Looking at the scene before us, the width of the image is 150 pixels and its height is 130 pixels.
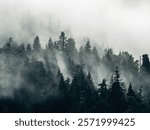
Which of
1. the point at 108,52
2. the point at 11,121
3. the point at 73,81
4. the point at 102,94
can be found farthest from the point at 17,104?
the point at 11,121

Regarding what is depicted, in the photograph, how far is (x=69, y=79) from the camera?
4994 centimetres

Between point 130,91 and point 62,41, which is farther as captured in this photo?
point 62,41

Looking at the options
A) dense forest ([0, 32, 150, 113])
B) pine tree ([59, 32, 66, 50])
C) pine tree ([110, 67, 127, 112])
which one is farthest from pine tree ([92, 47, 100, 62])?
pine tree ([110, 67, 127, 112])

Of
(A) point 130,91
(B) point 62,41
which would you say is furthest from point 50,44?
(A) point 130,91

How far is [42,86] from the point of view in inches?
2008

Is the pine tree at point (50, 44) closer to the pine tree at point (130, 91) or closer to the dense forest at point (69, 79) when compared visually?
the dense forest at point (69, 79)

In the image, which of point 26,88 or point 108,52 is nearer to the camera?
point 26,88

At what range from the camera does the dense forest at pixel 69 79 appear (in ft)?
149

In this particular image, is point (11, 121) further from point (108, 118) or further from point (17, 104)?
point (17, 104)

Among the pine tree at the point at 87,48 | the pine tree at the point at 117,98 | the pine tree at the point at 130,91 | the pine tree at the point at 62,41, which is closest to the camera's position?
the pine tree at the point at 117,98

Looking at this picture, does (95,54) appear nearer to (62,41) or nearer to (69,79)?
(62,41)

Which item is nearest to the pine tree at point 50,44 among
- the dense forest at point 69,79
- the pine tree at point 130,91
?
the dense forest at point 69,79

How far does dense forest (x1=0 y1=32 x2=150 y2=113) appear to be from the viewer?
45531mm

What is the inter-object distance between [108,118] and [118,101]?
21.9 m
